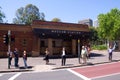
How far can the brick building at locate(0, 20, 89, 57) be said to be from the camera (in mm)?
36875

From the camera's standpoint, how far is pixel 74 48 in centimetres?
4075

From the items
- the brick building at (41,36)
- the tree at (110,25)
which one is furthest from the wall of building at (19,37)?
the tree at (110,25)

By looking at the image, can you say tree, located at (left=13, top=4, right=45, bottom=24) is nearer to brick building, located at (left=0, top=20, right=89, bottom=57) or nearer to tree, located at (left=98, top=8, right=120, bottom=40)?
tree, located at (left=98, top=8, right=120, bottom=40)

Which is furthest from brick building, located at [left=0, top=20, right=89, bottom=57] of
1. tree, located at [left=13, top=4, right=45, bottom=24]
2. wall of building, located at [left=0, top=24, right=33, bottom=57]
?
tree, located at [left=13, top=4, right=45, bottom=24]

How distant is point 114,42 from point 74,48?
25.6 m

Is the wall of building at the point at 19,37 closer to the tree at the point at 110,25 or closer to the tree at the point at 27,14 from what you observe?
the tree at the point at 110,25

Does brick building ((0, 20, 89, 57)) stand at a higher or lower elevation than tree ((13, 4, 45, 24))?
lower

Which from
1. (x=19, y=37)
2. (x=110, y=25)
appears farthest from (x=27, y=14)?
(x=19, y=37)

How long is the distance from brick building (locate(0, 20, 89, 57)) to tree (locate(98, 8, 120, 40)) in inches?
985

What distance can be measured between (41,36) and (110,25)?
32776 mm

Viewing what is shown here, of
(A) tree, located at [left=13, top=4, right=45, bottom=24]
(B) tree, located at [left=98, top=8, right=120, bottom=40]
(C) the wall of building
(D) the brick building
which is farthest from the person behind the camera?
(A) tree, located at [left=13, top=4, right=45, bottom=24]

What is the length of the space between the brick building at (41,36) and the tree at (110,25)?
25022 millimetres

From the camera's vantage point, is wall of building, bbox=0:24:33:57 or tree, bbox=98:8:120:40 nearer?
wall of building, bbox=0:24:33:57

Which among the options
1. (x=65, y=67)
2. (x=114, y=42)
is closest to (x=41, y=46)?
(x=65, y=67)
